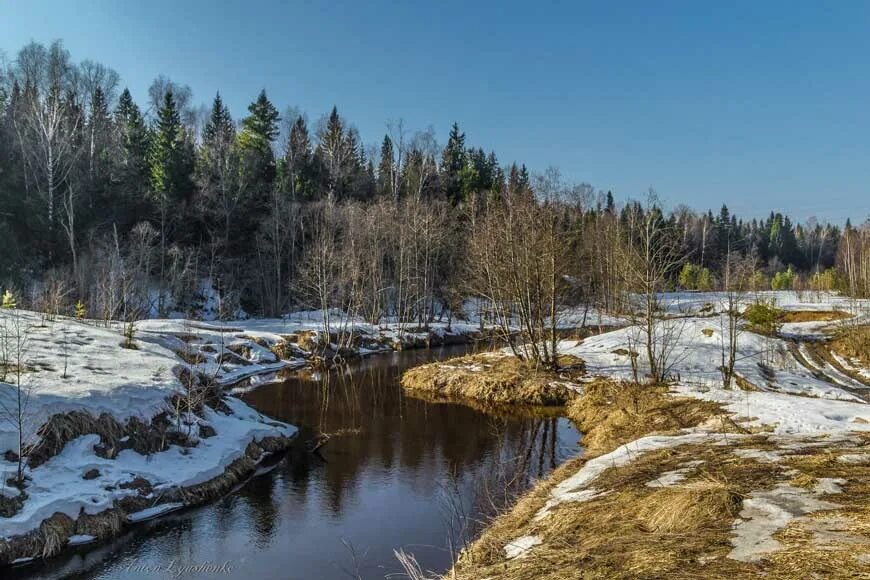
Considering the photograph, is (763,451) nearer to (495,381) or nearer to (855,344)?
(495,381)

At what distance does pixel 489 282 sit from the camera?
Result: 89.4 ft

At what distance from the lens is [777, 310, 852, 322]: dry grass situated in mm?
35562

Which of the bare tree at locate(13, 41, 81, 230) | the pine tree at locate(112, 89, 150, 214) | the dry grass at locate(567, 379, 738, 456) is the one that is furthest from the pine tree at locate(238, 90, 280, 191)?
the dry grass at locate(567, 379, 738, 456)

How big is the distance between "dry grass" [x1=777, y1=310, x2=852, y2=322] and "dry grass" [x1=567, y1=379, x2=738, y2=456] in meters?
22.3

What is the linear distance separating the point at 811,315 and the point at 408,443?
111ft

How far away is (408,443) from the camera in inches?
651

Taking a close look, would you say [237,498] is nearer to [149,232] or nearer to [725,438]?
[725,438]

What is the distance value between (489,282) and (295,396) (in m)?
10.6

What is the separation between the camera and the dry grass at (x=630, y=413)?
1441cm

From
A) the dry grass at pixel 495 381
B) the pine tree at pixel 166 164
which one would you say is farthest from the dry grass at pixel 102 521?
the pine tree at pixel 166 164

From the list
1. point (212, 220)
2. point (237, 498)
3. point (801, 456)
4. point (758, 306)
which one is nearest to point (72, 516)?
point (237, 498)

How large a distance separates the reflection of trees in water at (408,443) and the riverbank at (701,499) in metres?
1.67

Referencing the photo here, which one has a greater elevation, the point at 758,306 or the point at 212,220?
the point at 212,220

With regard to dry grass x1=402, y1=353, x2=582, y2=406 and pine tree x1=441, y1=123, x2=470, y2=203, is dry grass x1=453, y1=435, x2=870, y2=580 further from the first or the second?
pine tree x1=441, y1=123, x2=470, y2=203
